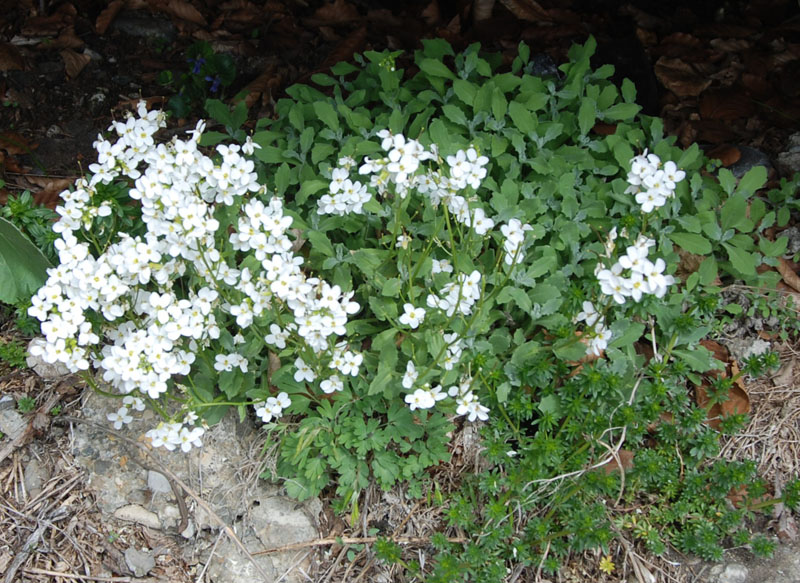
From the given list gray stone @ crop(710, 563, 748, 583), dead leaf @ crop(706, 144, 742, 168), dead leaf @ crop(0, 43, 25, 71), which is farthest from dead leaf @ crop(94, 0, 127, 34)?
→ gray stone @ crop(710, 563, 748, 583)

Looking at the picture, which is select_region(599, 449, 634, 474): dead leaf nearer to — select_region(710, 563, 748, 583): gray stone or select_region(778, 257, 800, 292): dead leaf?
select_region(710, 563, 748, 583): gray stone

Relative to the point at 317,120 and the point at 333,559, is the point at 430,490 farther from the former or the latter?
the point at 317,120

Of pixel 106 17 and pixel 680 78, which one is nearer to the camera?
pixel 680 78

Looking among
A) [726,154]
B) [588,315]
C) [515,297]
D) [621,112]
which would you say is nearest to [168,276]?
[515,297]

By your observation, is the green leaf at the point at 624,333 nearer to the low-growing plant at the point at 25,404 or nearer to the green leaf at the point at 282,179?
the green leaf at the point at 282,179

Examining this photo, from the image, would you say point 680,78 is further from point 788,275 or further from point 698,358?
point 698,358

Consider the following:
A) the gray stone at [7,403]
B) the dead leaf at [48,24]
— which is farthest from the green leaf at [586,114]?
the dead leaf at [48,24]

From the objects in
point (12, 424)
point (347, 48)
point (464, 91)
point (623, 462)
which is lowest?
Answer: point (12, 424)
